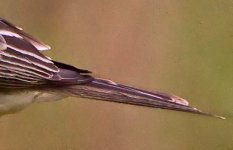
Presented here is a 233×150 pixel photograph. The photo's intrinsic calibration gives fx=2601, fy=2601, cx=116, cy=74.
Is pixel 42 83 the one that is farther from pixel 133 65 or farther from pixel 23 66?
pixel 133 65

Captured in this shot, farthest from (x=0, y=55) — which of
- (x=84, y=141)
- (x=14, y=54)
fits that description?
(x=84, y=141)

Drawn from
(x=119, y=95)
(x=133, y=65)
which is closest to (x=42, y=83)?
(x=119, y=95)

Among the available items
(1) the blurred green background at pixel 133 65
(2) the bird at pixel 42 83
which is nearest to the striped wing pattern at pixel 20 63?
(2) the bird at pixel 42 83

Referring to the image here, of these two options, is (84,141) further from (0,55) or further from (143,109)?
(0,55)

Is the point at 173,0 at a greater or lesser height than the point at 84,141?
greater

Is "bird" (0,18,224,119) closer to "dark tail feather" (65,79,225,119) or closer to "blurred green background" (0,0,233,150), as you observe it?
"dark tail feather" (65,79,225,119)


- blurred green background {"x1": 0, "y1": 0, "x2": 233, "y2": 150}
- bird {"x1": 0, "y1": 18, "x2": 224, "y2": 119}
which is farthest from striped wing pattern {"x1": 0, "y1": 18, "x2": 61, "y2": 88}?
blurred green background {"x1": 0, "y1": 0, "x2": 233, "y2": 150}

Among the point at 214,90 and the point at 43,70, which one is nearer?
the point at 43,70
